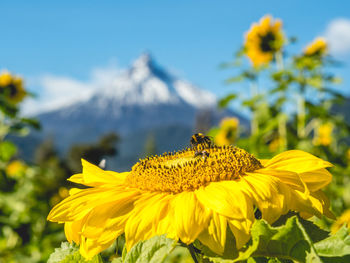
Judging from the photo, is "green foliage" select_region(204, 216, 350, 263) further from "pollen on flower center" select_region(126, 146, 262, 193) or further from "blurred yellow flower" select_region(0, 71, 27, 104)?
"blurred yellow flower" select_region(0, 71, 27, 104)

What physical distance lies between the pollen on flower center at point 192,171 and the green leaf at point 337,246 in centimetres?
41

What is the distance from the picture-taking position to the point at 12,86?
758 cm

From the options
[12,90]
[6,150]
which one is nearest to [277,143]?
[6,150]

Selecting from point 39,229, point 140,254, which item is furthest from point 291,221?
point 39,229

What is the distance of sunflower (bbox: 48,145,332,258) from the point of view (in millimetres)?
937

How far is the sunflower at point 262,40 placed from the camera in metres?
5.52

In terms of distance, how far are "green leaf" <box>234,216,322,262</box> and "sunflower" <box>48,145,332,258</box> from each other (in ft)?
0.23

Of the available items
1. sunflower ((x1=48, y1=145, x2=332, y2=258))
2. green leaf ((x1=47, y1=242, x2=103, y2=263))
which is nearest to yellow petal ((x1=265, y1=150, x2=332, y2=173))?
sunflower ((x1=48, y1=145, x2=332, y2=258))

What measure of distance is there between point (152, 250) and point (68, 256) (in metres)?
0.33

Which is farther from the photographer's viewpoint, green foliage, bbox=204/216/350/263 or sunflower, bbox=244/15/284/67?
sunflower, bbox=244/15/284/67

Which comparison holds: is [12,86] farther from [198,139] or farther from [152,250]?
[152,250]

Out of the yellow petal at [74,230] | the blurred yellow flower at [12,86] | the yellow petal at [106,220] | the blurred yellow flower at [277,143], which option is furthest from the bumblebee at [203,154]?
the blurred yellow flower at [12,86]

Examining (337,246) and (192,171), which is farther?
(192,171)

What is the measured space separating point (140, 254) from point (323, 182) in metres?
0.57
